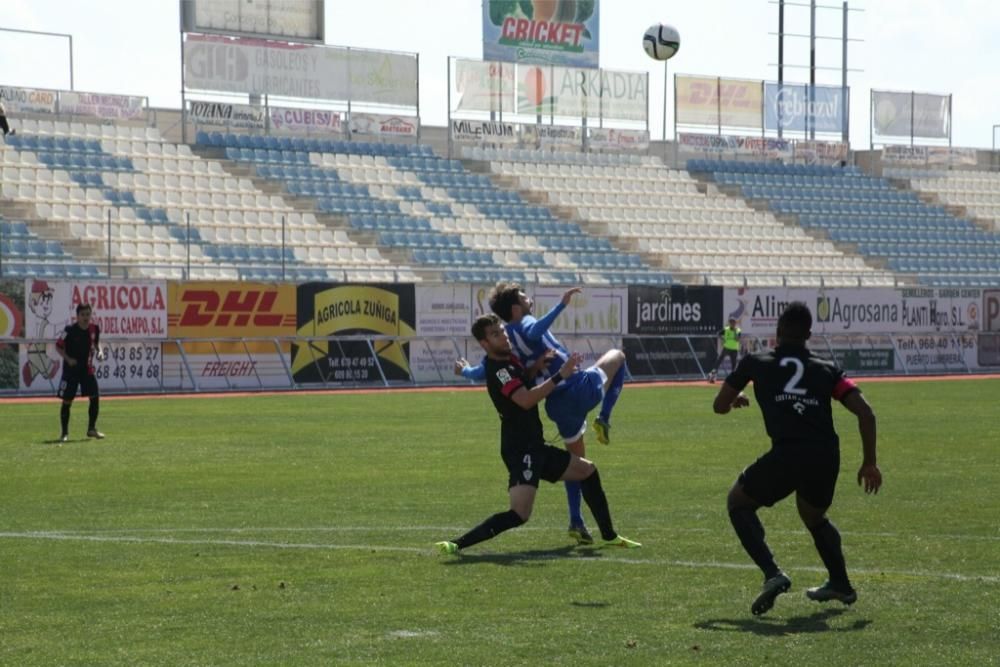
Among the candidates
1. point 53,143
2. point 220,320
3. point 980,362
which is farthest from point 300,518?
point 980,362

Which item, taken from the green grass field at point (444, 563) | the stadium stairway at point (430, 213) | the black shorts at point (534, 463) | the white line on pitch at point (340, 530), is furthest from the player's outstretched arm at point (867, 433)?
the stadium stairway at point (430, 213)

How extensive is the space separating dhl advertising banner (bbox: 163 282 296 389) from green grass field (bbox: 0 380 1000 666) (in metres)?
15.8

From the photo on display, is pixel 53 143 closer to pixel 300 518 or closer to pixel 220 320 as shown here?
pixel 220 320

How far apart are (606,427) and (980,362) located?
37777 mm

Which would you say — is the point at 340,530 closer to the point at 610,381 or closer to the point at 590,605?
the point at 610,381

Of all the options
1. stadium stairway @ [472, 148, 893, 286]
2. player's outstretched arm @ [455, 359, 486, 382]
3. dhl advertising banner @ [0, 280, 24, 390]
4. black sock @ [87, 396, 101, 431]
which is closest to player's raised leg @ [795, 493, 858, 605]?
player's outstretched arm @ [455, 359, 486, 382]

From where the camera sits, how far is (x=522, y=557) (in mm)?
11195

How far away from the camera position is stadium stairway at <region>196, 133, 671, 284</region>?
150 feet

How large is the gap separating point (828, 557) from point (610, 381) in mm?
4368

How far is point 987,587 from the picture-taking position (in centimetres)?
955

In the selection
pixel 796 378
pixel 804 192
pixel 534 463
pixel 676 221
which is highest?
pixel 804 192

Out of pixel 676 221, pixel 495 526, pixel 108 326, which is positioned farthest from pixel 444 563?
pixel 676 221

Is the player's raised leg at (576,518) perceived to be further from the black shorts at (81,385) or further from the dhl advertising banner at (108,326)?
the dhl advertising banner at (108,326)

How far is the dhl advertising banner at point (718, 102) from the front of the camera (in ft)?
201
